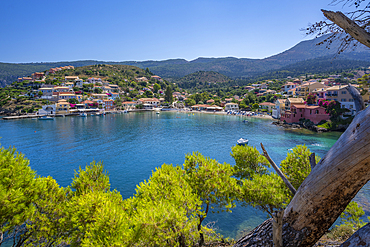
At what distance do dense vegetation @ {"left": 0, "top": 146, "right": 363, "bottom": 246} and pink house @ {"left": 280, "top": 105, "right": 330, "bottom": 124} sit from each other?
42563 mm

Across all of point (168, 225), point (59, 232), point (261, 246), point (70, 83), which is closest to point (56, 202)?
point (59, 232)

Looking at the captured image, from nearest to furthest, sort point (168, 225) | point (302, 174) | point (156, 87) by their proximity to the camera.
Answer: point (168, 225), point (302, 174), point (156, 87)

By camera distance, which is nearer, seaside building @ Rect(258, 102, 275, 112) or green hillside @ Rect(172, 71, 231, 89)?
seaside building @ Rect(258, 102, 275, 112)

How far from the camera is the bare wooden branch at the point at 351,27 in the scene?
200 cm

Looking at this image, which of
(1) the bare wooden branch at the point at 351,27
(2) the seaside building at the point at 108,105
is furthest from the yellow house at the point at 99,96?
(1) the bare wooden branch at the point at 351,27

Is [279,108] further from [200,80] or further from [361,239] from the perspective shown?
[200,80]

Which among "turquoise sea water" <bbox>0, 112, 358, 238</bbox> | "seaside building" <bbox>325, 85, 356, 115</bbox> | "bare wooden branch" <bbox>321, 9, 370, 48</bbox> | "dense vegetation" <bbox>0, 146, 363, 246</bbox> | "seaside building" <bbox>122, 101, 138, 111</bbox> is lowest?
"turquoise sea water" <bbox>0, 112, 358, 238</bbox>

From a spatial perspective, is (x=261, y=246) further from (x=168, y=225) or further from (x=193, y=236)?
(x=193, y=236)

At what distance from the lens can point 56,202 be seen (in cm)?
773

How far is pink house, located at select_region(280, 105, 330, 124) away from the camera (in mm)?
44188

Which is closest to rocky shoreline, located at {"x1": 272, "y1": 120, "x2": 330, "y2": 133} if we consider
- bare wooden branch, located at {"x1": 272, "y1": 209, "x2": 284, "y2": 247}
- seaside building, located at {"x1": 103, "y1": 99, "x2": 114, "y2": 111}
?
bare wooden branch, located at {"x1": 272, "y1": 209, "x2": 284, "y2": 247}

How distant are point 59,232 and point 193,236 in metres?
4.89

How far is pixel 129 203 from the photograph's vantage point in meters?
8.27

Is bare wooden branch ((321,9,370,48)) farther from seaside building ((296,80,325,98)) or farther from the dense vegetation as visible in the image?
seaside building ((296,80,325,98))
